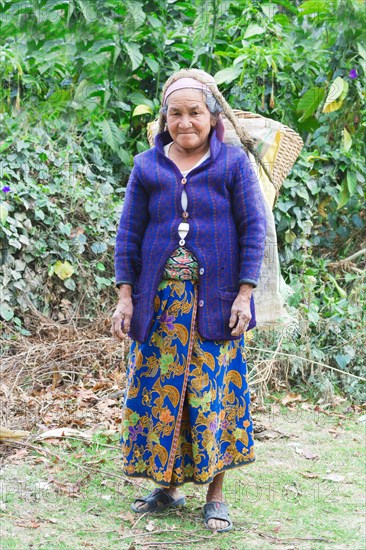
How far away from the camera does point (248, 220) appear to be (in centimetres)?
302

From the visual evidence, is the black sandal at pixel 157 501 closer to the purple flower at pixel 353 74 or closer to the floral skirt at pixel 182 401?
the floral skirt at pixel 182 401

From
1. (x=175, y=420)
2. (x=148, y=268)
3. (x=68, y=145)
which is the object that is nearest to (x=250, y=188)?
(x=148, y=268)

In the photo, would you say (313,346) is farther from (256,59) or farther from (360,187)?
(256,59)

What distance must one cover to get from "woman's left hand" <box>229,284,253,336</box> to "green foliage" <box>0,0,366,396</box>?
7.47 ft

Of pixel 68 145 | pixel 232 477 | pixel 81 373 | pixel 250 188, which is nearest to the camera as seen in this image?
pixel 250 188

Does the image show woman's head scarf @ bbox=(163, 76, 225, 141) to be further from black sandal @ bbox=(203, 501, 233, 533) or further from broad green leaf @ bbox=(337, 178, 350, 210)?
broad green leaf @ bbox=(337, 178, 350, 210)

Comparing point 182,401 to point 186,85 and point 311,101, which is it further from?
point 311,101

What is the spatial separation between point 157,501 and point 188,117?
1.60 metres

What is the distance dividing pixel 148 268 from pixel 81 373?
6.19 ft

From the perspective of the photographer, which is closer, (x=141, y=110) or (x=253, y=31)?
(x=253, y=31)

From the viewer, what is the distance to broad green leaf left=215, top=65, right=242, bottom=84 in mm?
5805

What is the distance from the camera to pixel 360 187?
20.5ft

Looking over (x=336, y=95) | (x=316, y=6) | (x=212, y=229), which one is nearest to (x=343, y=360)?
(x=336, y=95)

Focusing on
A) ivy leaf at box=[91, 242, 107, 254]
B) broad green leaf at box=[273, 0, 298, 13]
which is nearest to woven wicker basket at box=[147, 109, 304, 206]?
ivy leaf at box=[91, 242, 107, 254]
